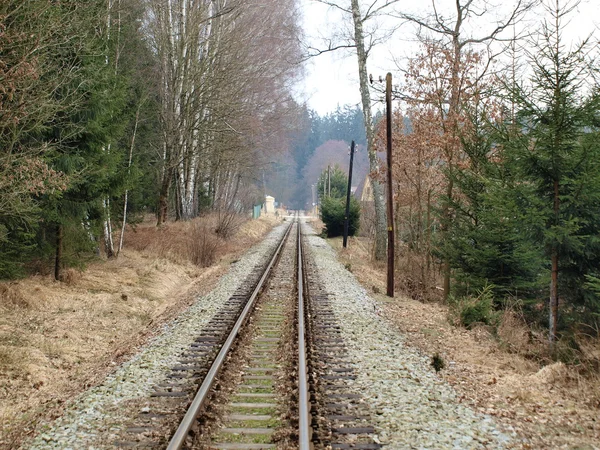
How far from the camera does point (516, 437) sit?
4.94m

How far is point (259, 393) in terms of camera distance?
5.92m

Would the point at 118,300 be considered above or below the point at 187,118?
below

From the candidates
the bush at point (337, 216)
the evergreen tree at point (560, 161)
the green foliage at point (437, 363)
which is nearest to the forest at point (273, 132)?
the evergreen tree at point (560, 161)

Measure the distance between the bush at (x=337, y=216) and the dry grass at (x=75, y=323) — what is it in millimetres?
18267

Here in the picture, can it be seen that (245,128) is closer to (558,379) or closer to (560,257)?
(560,257)

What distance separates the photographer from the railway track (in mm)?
4711

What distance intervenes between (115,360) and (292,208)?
121423mm

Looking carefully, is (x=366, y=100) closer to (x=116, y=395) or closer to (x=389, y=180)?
(x=389, y=180)

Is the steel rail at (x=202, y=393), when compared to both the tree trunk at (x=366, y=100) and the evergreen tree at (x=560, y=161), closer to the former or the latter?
the evergreen tree at (x=560, y=161)

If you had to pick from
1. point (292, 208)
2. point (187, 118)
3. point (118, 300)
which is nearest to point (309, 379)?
point (118, 300)

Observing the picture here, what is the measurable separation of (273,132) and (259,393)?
995 inches

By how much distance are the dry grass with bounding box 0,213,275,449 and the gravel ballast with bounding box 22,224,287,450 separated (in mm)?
224

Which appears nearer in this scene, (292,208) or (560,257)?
(560,257)

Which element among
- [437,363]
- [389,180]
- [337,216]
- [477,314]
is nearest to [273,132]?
[337,216]
